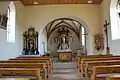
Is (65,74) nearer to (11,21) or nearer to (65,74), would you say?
(65,74)

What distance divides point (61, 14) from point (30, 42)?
2.94m

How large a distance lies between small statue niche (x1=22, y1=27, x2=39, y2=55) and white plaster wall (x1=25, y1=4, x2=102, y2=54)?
24.0 inches

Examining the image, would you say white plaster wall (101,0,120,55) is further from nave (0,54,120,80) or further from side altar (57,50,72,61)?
side altar (57,50,72,61)

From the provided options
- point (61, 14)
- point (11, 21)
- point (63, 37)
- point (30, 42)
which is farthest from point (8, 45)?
point (63, 37)

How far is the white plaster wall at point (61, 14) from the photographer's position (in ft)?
48.4

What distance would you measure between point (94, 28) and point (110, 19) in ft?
9.75

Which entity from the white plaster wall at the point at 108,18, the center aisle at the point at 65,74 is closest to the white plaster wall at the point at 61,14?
the white plaster wall at the point at 108,18

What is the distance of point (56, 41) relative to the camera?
28312 millimetres

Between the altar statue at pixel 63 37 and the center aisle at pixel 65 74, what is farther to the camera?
the altar statue at pixel 63 37

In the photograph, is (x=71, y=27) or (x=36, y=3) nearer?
(x=36, y=3)

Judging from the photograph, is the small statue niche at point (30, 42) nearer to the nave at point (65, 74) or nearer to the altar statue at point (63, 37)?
the nave at point (65, 74)

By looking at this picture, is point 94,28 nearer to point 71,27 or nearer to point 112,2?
point 112,2

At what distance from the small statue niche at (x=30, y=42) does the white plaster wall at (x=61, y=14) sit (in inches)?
24.0

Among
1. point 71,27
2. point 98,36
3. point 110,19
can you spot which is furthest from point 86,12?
point 71,27
